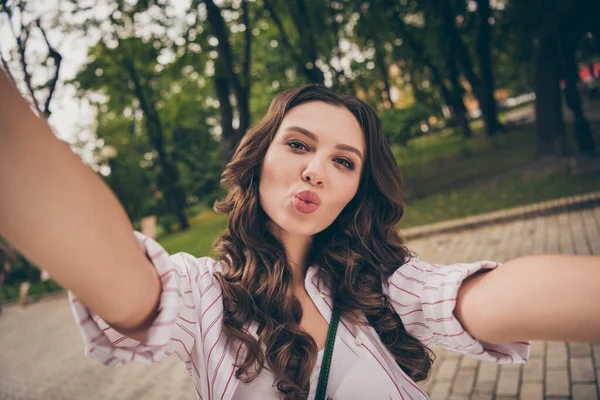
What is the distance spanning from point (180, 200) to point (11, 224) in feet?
66.4

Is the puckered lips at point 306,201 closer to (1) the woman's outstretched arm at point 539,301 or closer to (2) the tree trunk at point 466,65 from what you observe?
(1) the woman's outstretched arm at point 539,301

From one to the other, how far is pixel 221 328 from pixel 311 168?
2.40 ft

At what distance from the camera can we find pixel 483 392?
298 centimetres

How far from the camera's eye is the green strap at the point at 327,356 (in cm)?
131

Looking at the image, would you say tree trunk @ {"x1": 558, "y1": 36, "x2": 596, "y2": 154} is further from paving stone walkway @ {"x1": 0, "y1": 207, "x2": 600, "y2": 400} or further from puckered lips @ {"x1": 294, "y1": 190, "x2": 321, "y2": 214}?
puckered lips @ {"x1": 294, "y1": 190, "x2": 321, "y2": 214}

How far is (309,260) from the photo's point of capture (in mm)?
1773

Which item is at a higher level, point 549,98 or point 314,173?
point 314,173

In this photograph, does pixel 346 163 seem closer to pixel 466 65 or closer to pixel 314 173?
pixel 314 173

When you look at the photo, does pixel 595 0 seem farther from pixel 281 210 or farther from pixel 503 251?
pixel 281 210

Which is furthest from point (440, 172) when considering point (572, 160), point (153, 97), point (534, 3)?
point (153, 97)

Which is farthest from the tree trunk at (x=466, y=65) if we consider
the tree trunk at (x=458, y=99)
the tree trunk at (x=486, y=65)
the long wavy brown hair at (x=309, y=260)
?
the long wavy brown hair at (x=309, y=260)

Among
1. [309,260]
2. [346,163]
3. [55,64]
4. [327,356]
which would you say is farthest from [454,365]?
[55,64]

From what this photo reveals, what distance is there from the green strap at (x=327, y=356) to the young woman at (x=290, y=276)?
0.04 metres

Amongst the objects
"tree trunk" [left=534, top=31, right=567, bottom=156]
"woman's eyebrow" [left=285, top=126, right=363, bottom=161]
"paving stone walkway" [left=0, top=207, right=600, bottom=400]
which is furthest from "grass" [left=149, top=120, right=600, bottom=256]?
"woman's eyebrow" [left=285, top=126, right=363, bottom=161]
